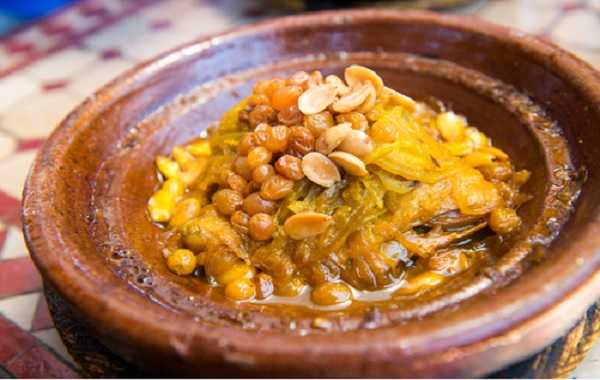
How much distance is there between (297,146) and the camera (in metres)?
1.39

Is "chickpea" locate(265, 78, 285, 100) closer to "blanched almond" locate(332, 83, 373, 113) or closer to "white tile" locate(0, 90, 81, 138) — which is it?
"blanched almond" locate(332, 83, 373, 113)

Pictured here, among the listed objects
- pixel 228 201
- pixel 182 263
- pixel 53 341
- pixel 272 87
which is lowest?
pixel 53 341

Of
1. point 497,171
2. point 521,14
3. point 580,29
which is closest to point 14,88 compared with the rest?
point 497,171

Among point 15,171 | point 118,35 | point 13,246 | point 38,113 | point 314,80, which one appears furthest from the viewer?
point 118,35

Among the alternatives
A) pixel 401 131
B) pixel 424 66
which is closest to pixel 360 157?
pixel 401 131

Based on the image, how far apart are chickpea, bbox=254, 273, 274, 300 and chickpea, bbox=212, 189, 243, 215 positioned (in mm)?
181

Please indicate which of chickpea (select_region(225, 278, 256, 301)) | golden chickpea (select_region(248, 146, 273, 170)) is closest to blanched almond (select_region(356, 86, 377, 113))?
golden chickpea (select_region(248, 146, 273, 170))

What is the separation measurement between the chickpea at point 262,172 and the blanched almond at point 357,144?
7.1 inches

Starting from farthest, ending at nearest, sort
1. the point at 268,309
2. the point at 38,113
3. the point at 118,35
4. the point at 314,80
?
the point at 118,35 < the point at 38,113 < the point at 314,80 < the point at 268,309

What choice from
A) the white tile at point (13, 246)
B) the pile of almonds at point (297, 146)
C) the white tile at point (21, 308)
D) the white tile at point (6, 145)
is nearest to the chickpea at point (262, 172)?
the pile of almonds at point (297, 146)

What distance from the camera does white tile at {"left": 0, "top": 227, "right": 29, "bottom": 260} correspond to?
1.98 meters

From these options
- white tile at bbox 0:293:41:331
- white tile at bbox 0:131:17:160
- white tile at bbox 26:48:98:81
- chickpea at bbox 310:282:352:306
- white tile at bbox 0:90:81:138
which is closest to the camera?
chickpea at bbox 310:282:352:306

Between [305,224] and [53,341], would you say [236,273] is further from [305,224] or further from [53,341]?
[53,341]

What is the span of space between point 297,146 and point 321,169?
3.6 inches
